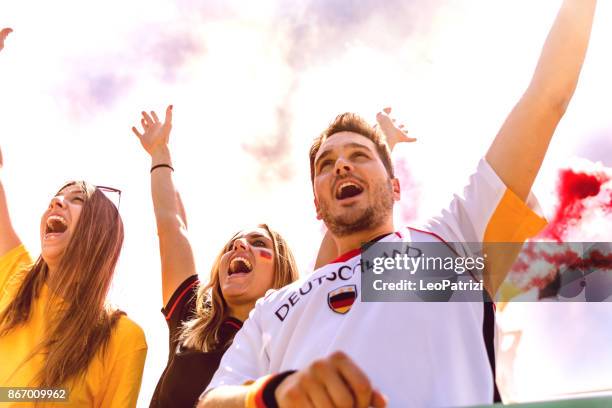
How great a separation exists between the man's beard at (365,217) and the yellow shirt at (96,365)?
1518 mm

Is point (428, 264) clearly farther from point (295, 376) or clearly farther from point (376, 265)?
point (295, 376)

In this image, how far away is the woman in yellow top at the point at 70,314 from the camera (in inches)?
132

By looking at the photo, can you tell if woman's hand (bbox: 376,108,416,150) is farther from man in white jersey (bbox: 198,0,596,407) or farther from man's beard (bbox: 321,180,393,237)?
man's beard (bbox: 321,180,393,237)

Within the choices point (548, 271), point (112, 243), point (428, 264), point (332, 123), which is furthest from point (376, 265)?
point (548, 271)

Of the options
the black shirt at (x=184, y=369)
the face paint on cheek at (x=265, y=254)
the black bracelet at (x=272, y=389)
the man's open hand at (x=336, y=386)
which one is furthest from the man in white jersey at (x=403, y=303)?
the face paint on cheek at (x=265, y=254)

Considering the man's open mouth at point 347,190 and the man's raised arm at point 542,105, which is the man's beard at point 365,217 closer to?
the man's open mouth at point 347,190

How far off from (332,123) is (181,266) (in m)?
1.78

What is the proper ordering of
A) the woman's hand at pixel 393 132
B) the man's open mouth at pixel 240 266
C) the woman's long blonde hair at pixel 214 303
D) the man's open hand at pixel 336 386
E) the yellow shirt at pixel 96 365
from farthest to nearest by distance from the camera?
the woman's hand at pixel 393 132 < the man's open mouth at pixel 240 266 < the woman's long blonde hair at pixel 214 303 < the yellow shirt at pixel 96 365 < the man's open hand at pixel 336 386

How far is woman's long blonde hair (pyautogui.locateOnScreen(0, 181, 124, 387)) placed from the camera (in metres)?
3.37

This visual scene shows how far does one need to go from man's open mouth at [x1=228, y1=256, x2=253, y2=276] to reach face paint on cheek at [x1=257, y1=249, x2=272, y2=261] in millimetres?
101

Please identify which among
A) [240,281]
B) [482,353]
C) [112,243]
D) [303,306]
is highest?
[112,243]

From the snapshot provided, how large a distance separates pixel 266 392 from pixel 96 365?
2080 millimetres

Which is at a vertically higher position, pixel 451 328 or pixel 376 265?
pixel 376 265

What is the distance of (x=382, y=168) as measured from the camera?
297 cm
